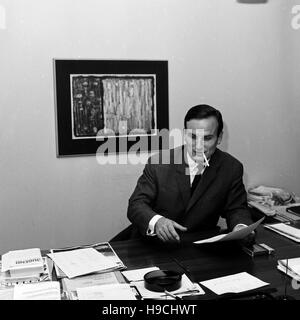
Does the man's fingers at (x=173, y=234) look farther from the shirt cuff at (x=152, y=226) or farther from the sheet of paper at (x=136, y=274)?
the sheet of paper at (x=136, y=274)

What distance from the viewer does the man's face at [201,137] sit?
233cm

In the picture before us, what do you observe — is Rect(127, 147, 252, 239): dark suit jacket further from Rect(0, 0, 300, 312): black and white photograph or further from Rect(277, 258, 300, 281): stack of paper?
Rect(277, 258, 300, 281): stack of paper

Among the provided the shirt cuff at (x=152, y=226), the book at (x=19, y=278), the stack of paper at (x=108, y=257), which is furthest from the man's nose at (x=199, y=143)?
the book at (x=19, y=278)

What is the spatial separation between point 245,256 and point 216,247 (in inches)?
5.8

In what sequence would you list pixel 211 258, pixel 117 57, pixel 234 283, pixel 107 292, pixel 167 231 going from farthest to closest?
pixel 117 57, pixel 167 231, pixel 211 258, pixel 234 283, pixel 107 292

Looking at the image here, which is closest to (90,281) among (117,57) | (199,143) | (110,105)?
(199,143)

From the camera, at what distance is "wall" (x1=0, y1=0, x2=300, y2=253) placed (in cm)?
277

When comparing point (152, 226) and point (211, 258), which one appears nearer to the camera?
point (211, 258)

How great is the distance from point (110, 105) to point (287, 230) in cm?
145

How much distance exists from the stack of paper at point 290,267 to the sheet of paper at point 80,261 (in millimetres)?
653

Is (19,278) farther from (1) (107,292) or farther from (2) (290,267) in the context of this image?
(2) (290,267)

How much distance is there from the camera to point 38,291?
4.83 ft

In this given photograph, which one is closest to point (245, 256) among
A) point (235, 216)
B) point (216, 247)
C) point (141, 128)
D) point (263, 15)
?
point (216, 247)
